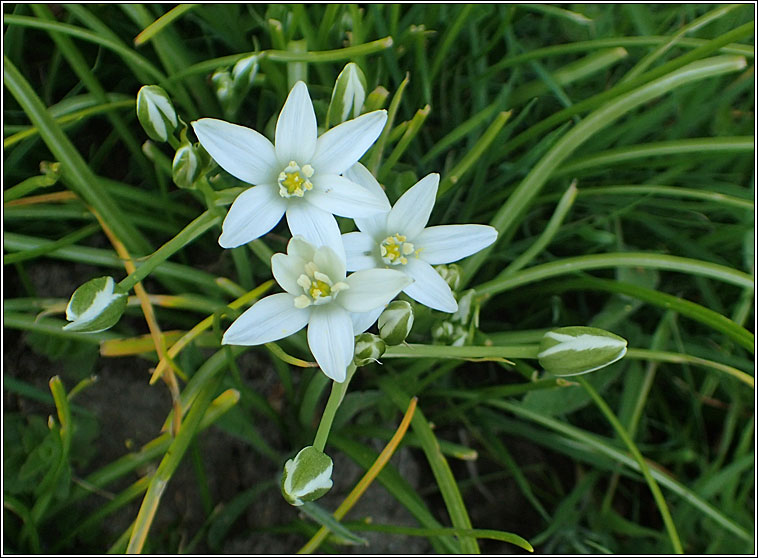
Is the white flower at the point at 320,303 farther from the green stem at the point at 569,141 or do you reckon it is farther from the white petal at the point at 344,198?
the green stem at the point at 569,141

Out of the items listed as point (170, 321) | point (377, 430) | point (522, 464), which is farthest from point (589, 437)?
point (170, 321)

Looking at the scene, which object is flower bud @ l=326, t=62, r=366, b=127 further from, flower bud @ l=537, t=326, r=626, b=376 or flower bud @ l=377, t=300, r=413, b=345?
flower bud @ l=537, t=326, r=626, b=376

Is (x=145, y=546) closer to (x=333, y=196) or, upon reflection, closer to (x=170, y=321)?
(x=170, y=321)

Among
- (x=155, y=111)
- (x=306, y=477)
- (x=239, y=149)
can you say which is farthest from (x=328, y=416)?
(x=155, y=111)

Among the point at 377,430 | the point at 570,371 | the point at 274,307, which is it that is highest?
the point at 274,307

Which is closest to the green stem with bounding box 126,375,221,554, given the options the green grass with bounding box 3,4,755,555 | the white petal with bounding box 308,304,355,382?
the green grass with bounding box 3,4,755,555

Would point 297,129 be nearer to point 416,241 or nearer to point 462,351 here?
point 416,241

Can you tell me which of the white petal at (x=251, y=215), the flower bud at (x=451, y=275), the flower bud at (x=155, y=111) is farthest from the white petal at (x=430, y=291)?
the flower bud at (x=155, y=111)
